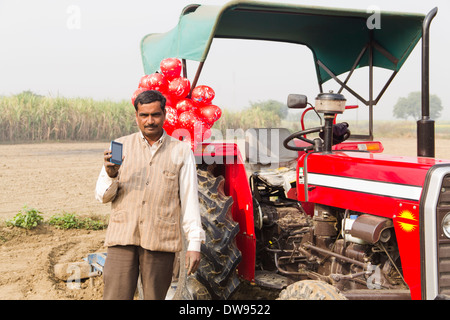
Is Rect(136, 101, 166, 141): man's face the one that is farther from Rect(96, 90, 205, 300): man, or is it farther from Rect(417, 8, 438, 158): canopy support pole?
Rect(417, 8, 438, 158): canopy support pole

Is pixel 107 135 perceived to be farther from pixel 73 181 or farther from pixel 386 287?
pixel 386 287

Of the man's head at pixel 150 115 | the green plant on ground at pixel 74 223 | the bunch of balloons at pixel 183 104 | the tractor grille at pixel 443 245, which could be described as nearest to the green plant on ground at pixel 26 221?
the green plant on ground at pixel 74 223

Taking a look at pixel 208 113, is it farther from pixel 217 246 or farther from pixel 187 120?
pixel 217 246

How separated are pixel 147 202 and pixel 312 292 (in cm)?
103

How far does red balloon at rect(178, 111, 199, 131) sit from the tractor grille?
1.86 meters

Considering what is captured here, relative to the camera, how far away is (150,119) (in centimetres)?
266

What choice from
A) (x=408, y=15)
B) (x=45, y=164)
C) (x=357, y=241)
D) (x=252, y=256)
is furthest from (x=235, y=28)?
(x=45, y=164)

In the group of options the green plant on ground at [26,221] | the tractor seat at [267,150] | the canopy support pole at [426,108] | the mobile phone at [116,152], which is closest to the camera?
the mobile phone at [116,152]

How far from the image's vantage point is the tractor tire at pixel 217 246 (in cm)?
360

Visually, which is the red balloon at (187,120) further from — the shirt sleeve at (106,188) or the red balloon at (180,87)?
the shirt sleeve at (106,188)

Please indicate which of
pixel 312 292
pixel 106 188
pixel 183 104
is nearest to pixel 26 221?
pixel 183 104

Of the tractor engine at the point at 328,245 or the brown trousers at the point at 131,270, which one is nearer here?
the brown trousers at the point at 131,270

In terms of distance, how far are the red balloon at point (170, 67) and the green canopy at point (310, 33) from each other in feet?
0.30

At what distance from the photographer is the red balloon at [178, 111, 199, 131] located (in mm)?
3818
